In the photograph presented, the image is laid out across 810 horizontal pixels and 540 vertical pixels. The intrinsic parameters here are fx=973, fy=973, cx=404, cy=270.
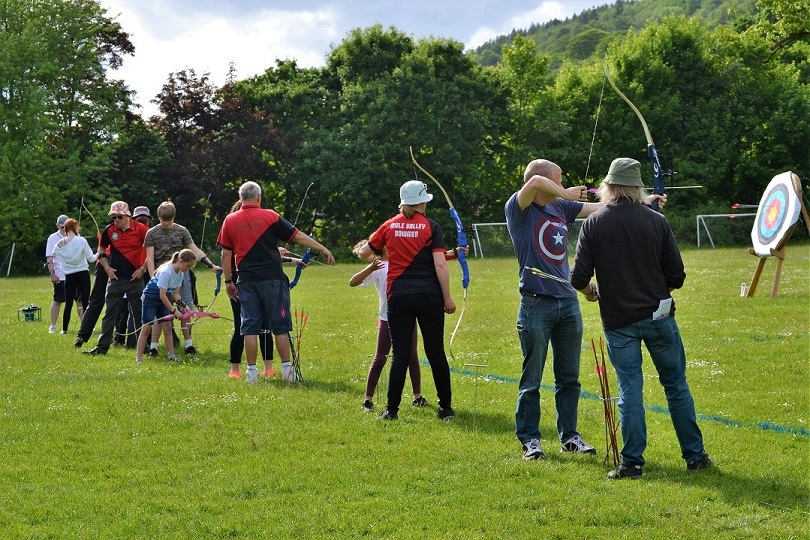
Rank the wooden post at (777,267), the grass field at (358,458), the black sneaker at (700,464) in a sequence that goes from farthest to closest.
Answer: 1. the wooden post at (777,267)
2. the black sneaker at (700,464)
3. the grass field at (358,458)

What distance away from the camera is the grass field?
5.22 metres

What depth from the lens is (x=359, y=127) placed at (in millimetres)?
46531

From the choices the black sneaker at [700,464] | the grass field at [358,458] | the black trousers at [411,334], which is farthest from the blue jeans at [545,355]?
the black trousers at [411,334]

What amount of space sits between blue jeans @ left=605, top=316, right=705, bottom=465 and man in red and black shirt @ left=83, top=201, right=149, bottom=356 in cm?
810

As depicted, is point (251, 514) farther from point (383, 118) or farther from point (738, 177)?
point (738, 177)

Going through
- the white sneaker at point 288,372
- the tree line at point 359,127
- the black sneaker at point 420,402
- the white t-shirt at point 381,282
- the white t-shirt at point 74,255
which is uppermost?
the tree line at point 359,127

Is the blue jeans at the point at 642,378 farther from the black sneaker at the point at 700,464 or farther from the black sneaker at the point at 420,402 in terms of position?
the black sneaker at the point at 420,402

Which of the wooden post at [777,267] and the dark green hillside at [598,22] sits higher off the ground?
the dark green hillside at [598,22]

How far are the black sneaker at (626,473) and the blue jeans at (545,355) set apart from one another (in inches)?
31.1

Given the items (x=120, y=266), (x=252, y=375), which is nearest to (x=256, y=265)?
(x=252, y=375)

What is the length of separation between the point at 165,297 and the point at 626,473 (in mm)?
Answer: 7135

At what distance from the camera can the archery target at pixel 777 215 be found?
714 inches

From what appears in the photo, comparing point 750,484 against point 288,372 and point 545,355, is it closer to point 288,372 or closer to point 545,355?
point 545,355

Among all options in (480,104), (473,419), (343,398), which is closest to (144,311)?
(343,398)
